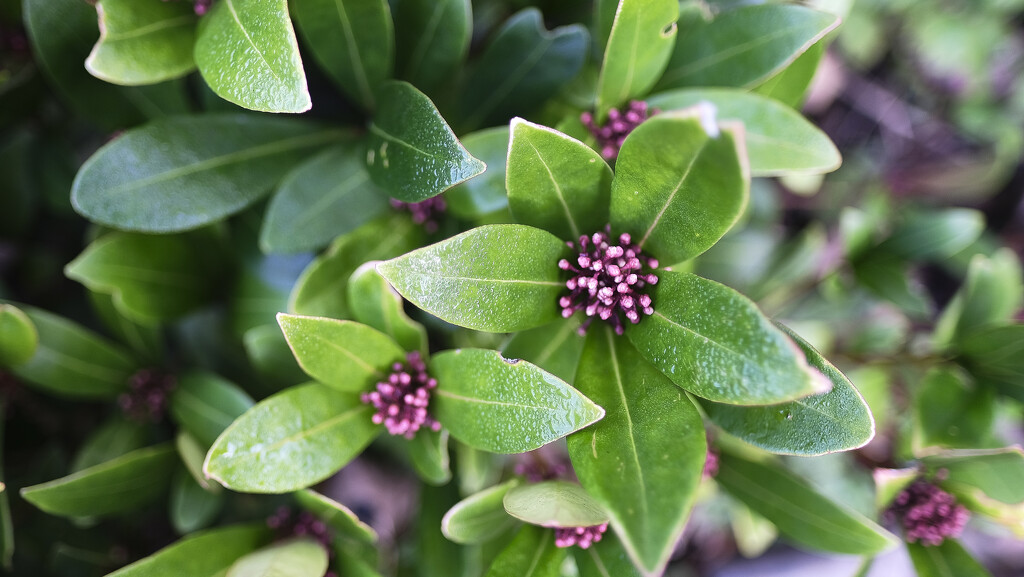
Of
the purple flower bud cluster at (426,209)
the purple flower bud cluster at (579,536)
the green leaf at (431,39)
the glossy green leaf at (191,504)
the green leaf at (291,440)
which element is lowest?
the glossy green leaf at (191,504)

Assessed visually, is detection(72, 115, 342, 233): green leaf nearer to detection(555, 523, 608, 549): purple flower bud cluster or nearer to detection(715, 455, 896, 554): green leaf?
detection(555, 523, 608, 549): purple flower bud cluster

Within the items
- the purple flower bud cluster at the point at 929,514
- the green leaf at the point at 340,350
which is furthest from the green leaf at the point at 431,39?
the purple flower bud cluster at the point at 929,514

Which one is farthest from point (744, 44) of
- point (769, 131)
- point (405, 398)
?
point (405, 398)

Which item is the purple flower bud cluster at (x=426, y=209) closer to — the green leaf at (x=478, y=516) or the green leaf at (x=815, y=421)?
the green leaf at (x=478, y=516)

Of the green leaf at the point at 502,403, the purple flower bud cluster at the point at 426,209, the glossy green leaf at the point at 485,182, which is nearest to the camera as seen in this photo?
the green leaf at the point at 502,403

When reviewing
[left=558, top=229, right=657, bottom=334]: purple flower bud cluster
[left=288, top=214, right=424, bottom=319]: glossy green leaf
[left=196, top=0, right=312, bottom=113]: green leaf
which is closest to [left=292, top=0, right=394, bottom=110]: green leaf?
[left=196, top=0, right=312, bottom=113]: green leaf

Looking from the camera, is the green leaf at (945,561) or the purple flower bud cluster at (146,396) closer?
the green leaf at (945,561)

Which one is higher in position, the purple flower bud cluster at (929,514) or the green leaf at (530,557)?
the green leaf at (530,557)
